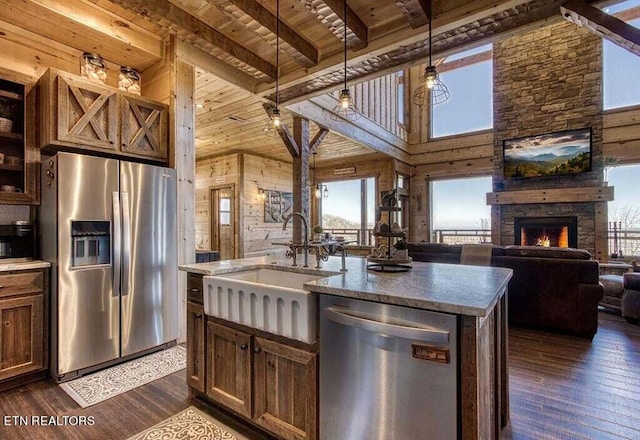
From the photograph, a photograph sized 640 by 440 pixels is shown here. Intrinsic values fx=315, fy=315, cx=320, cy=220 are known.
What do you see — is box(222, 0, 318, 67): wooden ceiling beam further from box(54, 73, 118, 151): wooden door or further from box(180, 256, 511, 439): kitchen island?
box(180, 256, 511, 439): kitchen island

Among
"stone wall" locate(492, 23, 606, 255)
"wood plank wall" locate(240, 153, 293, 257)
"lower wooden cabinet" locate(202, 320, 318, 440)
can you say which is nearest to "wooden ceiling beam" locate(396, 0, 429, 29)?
"lower wooden cabinet" locate(202, 320, 318, 440)

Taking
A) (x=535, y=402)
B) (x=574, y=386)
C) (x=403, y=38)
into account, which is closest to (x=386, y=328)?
(x=535, y=402)

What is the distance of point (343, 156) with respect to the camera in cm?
833

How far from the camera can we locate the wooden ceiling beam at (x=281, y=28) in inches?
105

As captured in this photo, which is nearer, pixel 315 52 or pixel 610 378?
pixel 610 378

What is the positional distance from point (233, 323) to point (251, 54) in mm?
3072

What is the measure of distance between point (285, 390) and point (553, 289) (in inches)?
136

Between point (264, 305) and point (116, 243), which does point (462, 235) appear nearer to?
point (264, 305)

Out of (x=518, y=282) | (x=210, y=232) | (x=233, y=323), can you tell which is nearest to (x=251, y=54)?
(x=233, y=323)

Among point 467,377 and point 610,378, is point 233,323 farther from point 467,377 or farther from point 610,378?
point 610,378

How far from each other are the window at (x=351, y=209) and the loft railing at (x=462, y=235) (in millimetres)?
1864

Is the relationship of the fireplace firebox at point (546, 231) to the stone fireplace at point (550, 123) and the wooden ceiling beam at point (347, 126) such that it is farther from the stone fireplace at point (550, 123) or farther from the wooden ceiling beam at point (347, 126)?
the wooden ceiling beam at point (347, 126)

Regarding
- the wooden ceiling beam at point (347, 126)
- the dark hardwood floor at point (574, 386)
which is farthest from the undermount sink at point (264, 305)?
the wooden ceiling beam at point (347, 126)

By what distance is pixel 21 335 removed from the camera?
250 cm
